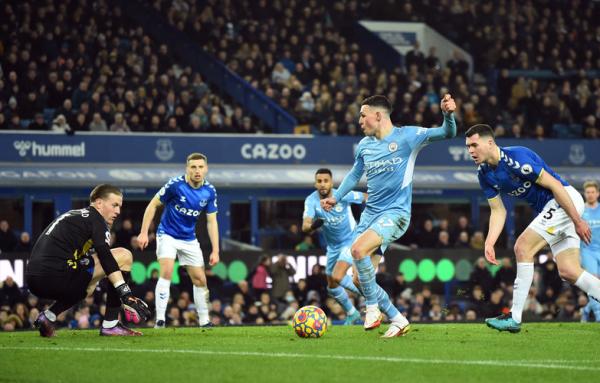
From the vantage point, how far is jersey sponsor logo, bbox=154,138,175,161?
26.3 metres

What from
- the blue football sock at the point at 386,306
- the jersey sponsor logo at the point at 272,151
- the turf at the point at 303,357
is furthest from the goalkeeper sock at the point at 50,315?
the jersey sponsor logo at the point at 272,151

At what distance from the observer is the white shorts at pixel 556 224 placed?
12188mm

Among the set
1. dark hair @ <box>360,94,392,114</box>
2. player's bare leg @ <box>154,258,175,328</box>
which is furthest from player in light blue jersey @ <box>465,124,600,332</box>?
player's bare leg @ <box>154,258,175,328</box>

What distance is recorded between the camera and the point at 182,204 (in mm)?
15609

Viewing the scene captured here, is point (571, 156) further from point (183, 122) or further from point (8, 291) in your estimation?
point (8, 291)

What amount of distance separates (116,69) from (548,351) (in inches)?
724

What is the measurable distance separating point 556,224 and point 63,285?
516 cm

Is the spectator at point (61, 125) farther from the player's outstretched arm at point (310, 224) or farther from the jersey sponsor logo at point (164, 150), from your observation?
the player's outstretched arm at point (310, 224)

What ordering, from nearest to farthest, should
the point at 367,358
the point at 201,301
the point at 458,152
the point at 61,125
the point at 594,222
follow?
the point at 367,358, the point at 201,301, the point at 594,222, the point at 61,125, the point at 458,152

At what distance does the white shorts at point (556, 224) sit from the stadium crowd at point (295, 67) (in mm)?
Result: 15134

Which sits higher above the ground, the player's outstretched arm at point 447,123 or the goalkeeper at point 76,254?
the player's outstretched arm at point 447,123

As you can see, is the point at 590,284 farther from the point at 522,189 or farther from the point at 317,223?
the point at 317,223

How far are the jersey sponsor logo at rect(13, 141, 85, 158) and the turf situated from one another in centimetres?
1262

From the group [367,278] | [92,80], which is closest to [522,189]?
[367,278]
